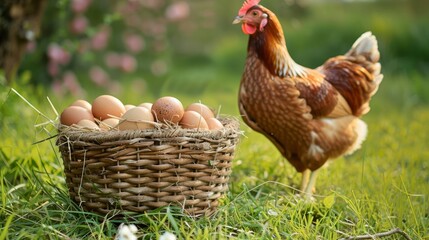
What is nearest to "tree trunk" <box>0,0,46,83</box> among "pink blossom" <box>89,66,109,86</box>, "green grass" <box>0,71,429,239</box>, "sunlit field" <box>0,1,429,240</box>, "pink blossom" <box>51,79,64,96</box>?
"sunlit field" <box>0,1,429,240</box>

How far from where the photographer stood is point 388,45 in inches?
344

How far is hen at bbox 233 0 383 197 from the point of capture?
3150mm

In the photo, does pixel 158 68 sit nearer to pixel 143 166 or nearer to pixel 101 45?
pixel 101 45

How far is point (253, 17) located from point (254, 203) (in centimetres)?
94

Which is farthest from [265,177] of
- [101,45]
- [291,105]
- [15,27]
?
[101,45]

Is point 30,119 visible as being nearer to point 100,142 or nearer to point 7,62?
point 7,62

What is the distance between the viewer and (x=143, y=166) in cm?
255

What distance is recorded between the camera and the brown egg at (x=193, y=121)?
2694 millimetres

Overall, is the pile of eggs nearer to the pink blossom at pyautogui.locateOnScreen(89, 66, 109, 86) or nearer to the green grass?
Result: the green grass

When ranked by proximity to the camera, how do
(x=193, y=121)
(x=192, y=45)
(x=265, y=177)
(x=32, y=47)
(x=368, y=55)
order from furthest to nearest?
1. (x=192, y=45)
2. (x=32, y=47)
3. (x=368, y=55)
4. (x=265, y=177)
5. (x=193, y=121)

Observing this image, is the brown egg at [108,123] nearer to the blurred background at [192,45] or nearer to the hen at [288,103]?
the hen at [288,103]

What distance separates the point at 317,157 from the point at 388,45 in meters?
5.92

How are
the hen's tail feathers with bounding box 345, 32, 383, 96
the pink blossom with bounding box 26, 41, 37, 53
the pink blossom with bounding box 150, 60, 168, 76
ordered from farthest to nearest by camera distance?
the pink blossom with bounding box 150, 60, 168, 76, the pink blossom with bounding box 26, 41, 37, 53, the hen's tail feathers with bounding box 345, 32, 383, 96

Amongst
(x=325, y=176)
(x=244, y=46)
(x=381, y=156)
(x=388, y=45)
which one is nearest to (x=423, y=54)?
(x=388, y=45)
